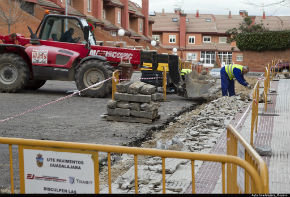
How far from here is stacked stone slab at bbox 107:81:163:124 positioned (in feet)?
34.6

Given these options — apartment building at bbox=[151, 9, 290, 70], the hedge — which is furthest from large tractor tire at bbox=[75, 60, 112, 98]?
apartment building at bbox=[151, 9, 290, 70]

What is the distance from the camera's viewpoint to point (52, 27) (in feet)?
48.5

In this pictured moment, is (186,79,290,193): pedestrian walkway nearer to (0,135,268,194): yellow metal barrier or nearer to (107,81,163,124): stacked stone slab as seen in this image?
(0,135,268,194): yellow metal barrier

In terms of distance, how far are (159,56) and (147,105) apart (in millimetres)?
5028

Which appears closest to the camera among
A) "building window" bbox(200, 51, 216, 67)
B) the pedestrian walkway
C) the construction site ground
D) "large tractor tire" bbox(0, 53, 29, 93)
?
the pedestrian walkway

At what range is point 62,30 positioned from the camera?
14805 mm

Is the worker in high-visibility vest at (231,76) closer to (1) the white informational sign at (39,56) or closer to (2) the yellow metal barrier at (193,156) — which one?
(1) the white informational sign at (39,56)

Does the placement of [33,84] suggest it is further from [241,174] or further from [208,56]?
[208,56]

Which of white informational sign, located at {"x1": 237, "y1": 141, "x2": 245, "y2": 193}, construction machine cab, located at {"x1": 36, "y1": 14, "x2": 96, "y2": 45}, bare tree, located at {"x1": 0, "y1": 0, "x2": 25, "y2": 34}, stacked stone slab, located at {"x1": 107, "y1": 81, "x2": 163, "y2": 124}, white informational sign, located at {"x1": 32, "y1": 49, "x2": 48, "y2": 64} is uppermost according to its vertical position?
bare tree, located at {"x1": 0, "y1": 0, "x2": 25, "y2": 34}

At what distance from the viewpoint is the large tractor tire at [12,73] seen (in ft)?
47.7

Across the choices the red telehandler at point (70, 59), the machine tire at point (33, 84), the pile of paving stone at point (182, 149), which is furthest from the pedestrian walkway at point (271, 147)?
the machine tire at point (33, 84)

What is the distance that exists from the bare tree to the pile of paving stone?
19.0m

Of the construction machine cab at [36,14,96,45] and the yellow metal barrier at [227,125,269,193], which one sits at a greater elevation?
the construction machine cab at [36,14,96,45]

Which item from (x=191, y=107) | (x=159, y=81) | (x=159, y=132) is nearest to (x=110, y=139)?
(x=159, y=132)
